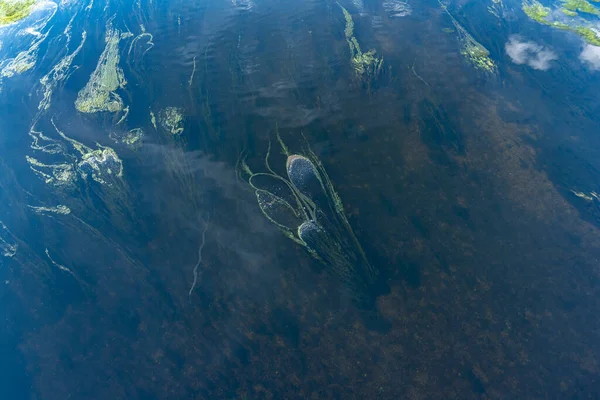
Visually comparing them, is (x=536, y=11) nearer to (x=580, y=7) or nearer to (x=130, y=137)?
(x=580, y=7)

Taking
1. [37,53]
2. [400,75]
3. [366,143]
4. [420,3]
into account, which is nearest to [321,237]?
[366,143]

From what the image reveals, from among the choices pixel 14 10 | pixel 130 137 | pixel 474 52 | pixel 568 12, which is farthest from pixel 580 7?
pixel 14 10

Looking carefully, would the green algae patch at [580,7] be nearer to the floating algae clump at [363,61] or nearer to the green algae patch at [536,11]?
the green algae patch at [536,11]

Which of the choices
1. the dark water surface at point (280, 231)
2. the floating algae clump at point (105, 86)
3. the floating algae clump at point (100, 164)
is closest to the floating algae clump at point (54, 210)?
the dark water surface at point (280, 231)

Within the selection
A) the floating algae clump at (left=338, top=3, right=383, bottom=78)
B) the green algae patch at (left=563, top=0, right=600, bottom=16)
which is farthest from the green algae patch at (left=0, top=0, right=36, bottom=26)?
the green algae patch at (left=563, top=0, right=600, bottom=16)

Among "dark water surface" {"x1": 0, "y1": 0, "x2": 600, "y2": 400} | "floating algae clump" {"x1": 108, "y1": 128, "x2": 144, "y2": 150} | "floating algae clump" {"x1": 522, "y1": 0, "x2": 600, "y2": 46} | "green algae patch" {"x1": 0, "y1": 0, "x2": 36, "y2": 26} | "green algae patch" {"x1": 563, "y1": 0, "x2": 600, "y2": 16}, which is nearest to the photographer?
"dark water surface" {"x1": 0, "y1": 0, "x2": 600, "y2": 400}

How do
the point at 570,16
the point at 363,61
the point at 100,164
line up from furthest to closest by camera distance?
1. the point at 570,16
2. the point at 363,61
3. the point at 100,164

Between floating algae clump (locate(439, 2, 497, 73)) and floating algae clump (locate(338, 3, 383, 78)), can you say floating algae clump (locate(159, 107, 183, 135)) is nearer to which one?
floating algae clump (locate(338, 3, 383, 78))
